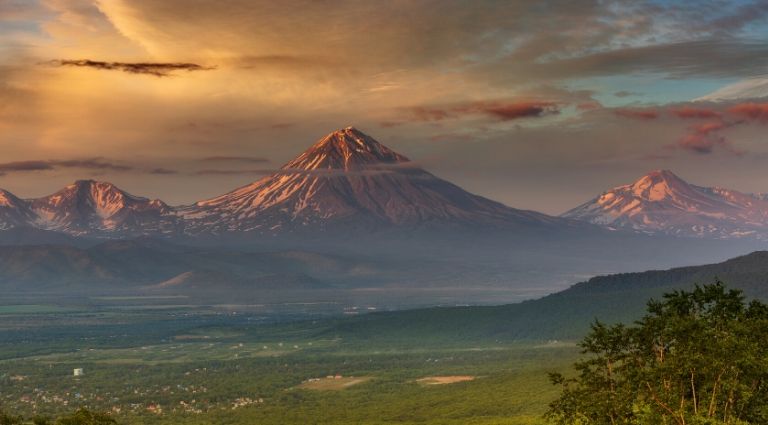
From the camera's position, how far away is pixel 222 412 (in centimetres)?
18400

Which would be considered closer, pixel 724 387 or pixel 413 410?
pixel 724 387

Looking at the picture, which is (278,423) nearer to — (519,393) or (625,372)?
(519,393)

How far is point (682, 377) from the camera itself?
2896 inches

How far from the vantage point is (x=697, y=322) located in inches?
2933

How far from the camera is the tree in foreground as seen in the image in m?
70.2

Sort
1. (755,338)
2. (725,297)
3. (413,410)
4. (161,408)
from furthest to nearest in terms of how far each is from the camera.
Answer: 1. (161,408)
2. (413,410)
3. (725,297)
4. (755,338)

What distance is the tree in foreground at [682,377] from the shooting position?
70.2 meters

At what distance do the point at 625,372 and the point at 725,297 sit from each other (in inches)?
472

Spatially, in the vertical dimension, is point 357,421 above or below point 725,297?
below

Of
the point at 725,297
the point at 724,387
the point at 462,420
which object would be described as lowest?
the point at 462,420

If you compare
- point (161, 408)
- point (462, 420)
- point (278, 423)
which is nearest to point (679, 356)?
point (462, 420)

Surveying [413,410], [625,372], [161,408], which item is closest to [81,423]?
[625,372]

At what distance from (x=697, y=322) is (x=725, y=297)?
34.2 feet

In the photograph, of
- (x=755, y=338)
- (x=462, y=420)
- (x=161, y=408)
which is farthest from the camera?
(x=161, y=408)
